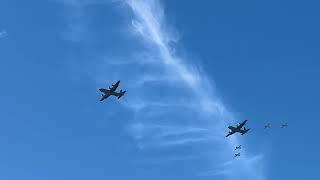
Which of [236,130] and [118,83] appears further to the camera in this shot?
[236,130]

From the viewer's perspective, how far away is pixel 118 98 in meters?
190

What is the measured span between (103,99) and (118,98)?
16.5ft

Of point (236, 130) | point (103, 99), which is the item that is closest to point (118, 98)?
point (103, 99)

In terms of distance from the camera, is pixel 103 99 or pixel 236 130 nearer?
pixel 103 99

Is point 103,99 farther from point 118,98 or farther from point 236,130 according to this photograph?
point 236,130

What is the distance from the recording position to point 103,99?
18650cm

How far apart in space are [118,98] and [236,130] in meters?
37.4

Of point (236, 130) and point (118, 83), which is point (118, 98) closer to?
point (118, 83)

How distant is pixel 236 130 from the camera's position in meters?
199

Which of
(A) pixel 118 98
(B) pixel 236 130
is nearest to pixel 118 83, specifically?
(A) pixel 118 98

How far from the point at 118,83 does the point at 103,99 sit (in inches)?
242

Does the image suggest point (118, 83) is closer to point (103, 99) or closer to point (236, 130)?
point (103, 99)

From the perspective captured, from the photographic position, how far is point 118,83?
18650cm
